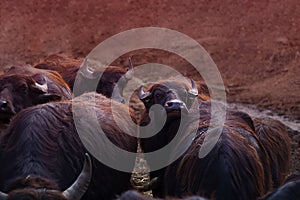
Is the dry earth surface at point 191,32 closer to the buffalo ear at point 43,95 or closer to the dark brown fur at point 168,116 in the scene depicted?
the dark brown fur at point 168,116

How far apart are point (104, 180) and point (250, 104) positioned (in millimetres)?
7728

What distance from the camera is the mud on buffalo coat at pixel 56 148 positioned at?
28.2 ft

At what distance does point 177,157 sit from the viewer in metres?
9.21

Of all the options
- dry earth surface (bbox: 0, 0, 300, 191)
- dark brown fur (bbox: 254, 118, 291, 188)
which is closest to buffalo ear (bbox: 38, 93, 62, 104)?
dark brown fur (bbox: 254, 118, 291, 188)

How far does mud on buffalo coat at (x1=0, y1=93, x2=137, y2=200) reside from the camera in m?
8.59

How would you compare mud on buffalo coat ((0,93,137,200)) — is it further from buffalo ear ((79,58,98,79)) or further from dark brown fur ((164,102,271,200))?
buffalo ear ((79,58,98,79))

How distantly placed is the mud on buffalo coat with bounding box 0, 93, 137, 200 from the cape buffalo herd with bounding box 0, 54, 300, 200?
13mm

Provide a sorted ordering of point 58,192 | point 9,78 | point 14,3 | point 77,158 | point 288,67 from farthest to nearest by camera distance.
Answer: point 14,3
point 288,67
point 9,78
point 77,158
point 58,192

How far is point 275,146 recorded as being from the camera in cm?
1011

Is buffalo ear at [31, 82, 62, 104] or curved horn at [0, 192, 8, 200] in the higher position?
buffalo ear at [31, 82, 62, 104]

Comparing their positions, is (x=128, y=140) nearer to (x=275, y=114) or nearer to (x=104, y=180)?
(x=104, y=180)

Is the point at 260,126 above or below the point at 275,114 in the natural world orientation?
above

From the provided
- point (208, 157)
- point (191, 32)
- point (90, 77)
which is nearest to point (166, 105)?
point (208, 157)

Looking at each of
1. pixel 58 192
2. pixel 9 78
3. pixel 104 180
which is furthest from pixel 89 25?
pixel 58 192
